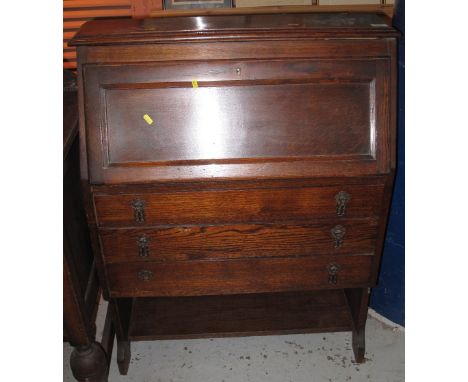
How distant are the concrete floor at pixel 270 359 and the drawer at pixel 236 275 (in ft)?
1.87

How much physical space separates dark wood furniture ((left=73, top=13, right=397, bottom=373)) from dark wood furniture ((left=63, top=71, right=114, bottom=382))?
139mm

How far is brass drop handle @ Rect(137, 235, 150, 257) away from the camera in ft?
6.17

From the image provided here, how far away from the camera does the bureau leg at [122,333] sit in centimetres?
228

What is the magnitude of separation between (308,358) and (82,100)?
5.46ft

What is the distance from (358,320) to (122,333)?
1146 millimetres

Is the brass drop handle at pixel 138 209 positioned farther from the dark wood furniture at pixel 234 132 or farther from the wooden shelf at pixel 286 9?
the wooden shelf at pixel 286 9

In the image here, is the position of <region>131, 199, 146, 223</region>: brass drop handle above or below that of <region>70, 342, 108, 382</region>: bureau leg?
above

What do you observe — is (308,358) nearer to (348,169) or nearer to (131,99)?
(348,169)

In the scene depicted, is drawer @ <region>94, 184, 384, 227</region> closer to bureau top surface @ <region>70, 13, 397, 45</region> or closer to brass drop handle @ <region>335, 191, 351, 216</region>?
brass drop handle @ <region>335, 191, 351, 216</region>

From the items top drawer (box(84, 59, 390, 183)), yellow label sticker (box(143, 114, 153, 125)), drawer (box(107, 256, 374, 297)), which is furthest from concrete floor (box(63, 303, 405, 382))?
yellow label sticker (box(143, 114, 153, 125))

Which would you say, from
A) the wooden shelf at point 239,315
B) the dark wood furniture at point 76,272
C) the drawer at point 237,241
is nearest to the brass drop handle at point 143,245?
the drawer at point 237,241

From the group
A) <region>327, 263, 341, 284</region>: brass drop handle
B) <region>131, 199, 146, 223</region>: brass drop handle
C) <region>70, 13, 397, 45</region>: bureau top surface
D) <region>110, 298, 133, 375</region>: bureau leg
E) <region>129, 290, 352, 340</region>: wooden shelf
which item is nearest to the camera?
<region>70, 13, 397, 45</region>: bureau top surface

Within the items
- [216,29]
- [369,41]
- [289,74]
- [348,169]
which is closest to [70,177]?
[216,29]

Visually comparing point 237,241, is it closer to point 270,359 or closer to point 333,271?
point 333,271
